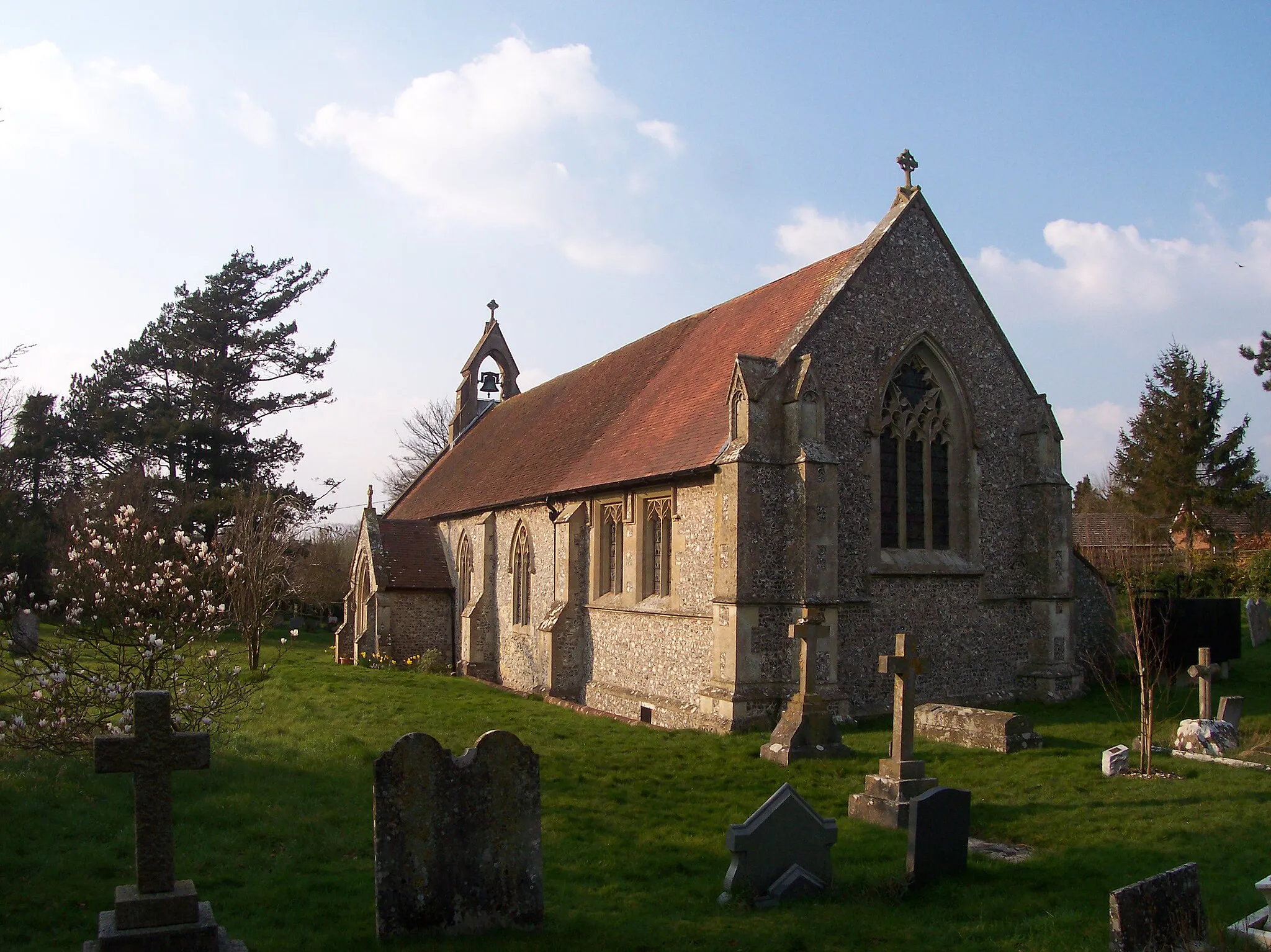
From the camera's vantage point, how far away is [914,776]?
30.1 feet

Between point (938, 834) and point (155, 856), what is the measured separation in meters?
5.35

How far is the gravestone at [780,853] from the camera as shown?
273 inches

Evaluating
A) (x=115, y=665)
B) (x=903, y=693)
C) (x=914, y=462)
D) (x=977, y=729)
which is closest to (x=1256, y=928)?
(x=903, y=693)

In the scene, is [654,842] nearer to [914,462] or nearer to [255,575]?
[914,462]

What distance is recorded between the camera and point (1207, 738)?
11.9m

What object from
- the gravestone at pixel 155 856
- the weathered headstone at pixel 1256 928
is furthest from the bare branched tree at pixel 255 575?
the weathered headstone at pixel 1256 928

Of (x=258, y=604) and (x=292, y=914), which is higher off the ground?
(x=258, y=604)

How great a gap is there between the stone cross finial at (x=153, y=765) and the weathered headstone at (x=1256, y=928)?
6041 millimetres

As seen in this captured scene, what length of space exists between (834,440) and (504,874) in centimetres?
1024

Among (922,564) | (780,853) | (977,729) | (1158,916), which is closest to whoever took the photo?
(1158,916)

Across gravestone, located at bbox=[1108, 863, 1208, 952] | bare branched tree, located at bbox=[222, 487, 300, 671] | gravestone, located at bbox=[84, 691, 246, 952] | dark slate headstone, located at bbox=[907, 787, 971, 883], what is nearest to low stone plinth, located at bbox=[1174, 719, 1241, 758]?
dark slate headstone, located at bbox=[907, 787, 971, 883]

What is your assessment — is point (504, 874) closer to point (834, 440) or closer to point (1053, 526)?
point (834, 440)

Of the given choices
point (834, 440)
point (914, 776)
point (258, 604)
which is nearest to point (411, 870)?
point (914, 776)

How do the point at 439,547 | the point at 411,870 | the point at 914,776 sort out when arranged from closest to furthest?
1. the point at 411,870
2. the point at 914,776
3. the point at 439,547
